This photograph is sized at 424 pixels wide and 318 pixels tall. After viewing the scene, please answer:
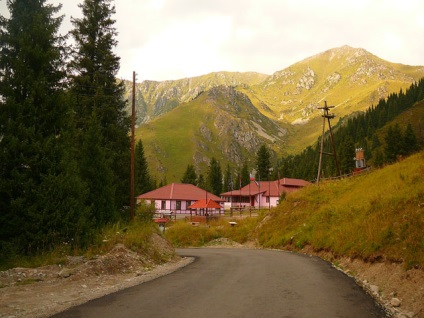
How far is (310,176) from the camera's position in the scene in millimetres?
136750

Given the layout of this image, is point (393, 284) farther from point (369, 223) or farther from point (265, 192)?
point (265, 192)

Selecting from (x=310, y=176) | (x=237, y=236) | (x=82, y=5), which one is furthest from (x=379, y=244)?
(x=310, y=176)

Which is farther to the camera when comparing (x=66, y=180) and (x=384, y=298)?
(x=66, y=180)

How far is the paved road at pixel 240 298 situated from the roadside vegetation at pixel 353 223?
254 cm

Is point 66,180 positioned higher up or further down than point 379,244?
higher up

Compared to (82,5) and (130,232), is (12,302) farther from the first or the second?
(82,5)

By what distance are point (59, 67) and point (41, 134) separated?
4908mm

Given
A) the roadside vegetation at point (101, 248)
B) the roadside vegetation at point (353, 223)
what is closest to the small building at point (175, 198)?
the roadside vegetation at point (353, 223)

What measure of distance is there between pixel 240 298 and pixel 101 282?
227 inches

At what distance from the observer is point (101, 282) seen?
12773mm

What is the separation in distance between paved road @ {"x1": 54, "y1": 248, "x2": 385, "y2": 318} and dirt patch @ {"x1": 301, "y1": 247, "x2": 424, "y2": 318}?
1.60ft

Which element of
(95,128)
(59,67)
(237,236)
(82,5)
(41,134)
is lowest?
(237,236)

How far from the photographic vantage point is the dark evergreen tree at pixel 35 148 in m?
15.2

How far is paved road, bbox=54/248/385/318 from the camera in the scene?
8203 millimetres
